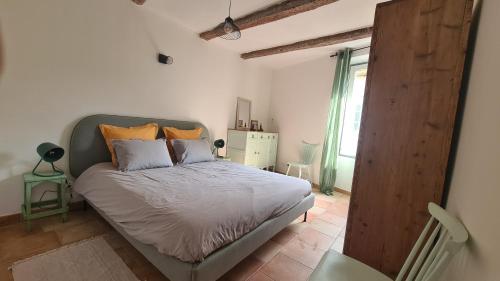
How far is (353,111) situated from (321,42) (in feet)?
4.61

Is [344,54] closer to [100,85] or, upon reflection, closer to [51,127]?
[100,85]

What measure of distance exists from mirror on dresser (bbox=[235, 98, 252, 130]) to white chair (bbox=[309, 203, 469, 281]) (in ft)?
11.0

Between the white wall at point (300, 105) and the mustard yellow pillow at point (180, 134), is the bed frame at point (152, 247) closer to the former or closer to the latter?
the mustard yellow pillow at point (180, 134)

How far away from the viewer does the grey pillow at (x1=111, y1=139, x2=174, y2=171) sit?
2.37 meters

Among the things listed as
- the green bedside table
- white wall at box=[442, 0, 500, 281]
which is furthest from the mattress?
white wall at box=[442, 0, 500, 281]

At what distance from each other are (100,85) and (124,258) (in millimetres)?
1953

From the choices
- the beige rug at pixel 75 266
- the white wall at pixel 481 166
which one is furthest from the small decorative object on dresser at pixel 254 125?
the white wall at pixel 481 166

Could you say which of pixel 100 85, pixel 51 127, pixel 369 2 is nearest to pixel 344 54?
pixel 369 2

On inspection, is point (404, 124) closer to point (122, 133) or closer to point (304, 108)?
point (122, 133)

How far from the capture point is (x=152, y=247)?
57.9 inches

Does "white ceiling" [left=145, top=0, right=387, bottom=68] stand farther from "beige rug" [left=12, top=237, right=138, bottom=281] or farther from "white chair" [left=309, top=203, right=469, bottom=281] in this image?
"beige rug" [left=12, top=237, right=138, bottom=281]

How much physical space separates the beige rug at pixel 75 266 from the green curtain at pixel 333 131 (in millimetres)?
3334

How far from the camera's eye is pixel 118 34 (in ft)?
8.83

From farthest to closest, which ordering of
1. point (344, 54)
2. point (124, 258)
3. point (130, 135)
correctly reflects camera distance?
point (344, 54) → point (130, 135) → point (124, 258)
